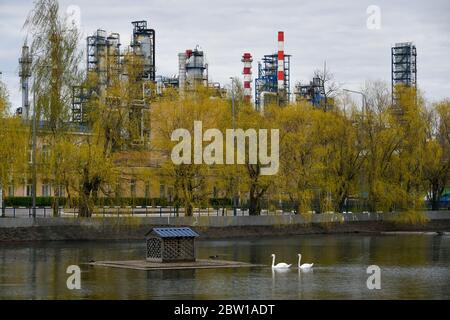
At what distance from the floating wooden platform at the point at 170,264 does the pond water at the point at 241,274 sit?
74 cm

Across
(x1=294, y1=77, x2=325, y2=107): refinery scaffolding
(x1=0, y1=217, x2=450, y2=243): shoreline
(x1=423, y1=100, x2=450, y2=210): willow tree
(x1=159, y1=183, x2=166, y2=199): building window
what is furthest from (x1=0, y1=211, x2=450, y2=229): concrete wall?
(x1=294, y1=77, x2=325, y2=107): refinery scaffolding

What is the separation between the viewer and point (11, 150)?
199 feet

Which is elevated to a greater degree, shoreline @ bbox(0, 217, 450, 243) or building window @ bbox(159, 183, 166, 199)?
building window @ bbox(159, 183, 166, 199)

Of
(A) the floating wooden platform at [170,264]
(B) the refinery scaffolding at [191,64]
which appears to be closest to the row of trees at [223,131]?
(A) the floating wooden platform at [170,264]

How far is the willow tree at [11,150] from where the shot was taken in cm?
6044

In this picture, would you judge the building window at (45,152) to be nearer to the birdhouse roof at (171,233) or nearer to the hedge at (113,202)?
the hedge at (113,202)

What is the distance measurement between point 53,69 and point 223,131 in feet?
44.8

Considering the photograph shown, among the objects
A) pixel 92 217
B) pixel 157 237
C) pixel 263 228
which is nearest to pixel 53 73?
pixel 92 217

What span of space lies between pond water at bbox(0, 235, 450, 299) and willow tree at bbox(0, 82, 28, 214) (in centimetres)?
606

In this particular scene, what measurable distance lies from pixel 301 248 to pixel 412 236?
57.1 ft

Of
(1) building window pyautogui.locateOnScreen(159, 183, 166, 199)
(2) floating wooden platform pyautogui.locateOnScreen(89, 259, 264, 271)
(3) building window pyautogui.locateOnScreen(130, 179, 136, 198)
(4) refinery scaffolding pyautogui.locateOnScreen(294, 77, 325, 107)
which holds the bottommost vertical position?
(2) floating wooden platform pyautogui.locateOnScreen(89, 259, 264, 271)

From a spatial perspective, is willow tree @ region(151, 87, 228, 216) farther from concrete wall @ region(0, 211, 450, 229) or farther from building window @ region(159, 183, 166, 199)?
building window @ region(159, 183, 166, 199)

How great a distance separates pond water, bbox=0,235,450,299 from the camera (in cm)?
2970
